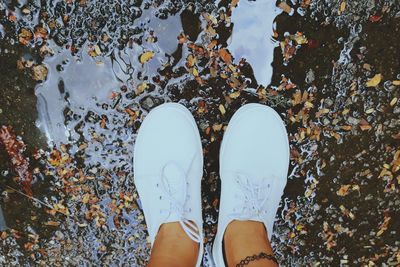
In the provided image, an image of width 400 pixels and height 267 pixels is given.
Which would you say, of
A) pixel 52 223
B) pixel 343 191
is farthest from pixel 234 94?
pixel 52 223

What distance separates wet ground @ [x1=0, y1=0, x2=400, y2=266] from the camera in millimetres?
1474

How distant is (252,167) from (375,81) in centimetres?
55

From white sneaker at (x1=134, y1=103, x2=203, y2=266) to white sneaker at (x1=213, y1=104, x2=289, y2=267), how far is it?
0.10 metres

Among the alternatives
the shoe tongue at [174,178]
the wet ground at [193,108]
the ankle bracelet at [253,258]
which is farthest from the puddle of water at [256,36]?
the ankle bracelet at [253,258]

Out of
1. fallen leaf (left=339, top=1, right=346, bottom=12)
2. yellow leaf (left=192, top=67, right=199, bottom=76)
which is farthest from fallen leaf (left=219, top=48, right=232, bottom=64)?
fallen leaf (left=339, top=1, right=346, bottom=12)

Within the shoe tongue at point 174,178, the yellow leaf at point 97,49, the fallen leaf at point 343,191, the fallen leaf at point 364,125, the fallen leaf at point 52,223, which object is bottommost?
the fallen leaf at point 52,223

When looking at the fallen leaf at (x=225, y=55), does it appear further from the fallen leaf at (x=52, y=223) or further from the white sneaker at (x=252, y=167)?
the fallen leaf at (x=52, y=223)

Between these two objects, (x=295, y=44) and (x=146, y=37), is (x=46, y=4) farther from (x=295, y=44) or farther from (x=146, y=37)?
(x=295, y=44)

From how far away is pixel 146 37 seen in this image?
149 cm

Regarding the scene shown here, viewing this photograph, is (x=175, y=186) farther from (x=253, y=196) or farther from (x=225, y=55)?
(x=225, y=55)

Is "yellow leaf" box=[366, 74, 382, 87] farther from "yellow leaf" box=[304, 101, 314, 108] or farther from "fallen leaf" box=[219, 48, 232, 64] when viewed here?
"fallen leaf" box=[219, 48, 232, 64]

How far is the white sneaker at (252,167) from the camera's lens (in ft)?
5.02

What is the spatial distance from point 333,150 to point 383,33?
458 millimetres

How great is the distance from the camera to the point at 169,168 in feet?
5.10
